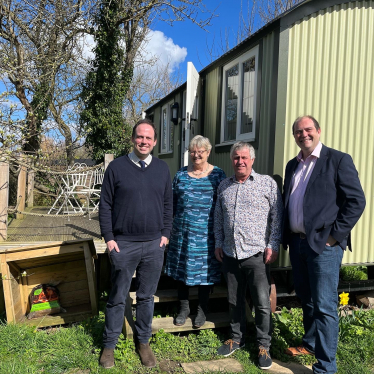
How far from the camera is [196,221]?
3.18 meters

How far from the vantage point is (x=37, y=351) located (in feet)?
10.5

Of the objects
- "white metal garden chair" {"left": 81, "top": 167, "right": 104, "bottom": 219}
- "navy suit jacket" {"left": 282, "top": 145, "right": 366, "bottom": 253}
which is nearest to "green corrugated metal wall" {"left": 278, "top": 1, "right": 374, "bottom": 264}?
"navy suit jacket" {"left": 282, "top": 145, "right": 366, "bottom": 253}

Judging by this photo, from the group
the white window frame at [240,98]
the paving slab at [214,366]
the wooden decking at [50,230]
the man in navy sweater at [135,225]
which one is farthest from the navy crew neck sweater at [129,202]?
the white window frame at [240,98]

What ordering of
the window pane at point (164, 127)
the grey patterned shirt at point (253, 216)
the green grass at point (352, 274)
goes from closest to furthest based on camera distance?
1. the grey patterned shirt at point (253, 216)
2. the green grass at point (352, 274)
3. the window pane at point (164, 127)

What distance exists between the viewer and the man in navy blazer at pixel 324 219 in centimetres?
257

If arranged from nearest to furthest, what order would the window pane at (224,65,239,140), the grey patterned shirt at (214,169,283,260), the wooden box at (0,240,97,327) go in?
1. the grey patterned shirt at (214,169,283,260)
2. the wooden box at (0,240,97,327)
3. the window pane at (224,65,239,140)

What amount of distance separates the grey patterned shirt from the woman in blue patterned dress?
0.95 feet

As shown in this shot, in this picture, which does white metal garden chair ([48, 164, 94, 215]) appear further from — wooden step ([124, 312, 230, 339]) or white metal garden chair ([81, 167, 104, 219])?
wooden step ([124, 312, 230, 339])

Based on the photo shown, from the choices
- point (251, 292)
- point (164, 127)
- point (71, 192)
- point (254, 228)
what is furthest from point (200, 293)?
point (164, 127)

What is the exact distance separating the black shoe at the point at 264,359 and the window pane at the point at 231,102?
307cm

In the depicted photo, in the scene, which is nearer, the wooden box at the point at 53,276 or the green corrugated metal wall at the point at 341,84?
the wooden box at the point at 53,276

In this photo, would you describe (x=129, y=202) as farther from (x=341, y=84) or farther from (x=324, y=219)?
(x=341, y=84)

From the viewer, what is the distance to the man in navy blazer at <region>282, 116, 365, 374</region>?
2.57m

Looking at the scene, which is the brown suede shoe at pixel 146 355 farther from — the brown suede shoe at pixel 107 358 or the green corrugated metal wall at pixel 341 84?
the green corrugated metal wall at pixel 341 84
